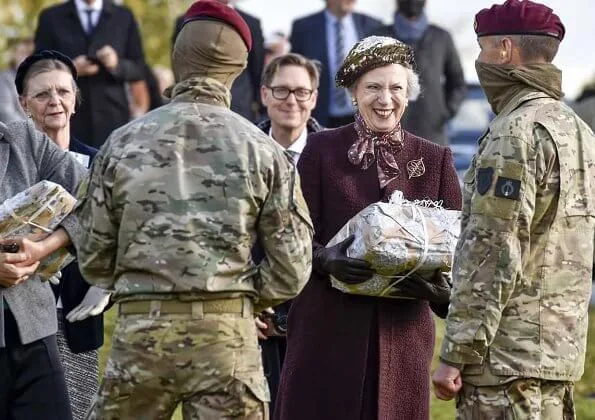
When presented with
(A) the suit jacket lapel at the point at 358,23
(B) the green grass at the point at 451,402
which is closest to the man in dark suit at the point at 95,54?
(B) the green grass at the point at 451,402

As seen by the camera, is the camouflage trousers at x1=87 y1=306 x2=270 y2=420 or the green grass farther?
the green grass

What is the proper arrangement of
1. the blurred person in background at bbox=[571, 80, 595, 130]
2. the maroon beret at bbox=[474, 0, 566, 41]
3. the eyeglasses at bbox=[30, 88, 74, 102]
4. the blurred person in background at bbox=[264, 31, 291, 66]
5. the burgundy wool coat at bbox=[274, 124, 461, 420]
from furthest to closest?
the blurred person in background at bbox=[264, 31, 291, 66] < the blurred person in background at bbox=[571, 80, 595, 130] < the eyeglasses at bbox=[30, 88, 74, 102] < the burgundy wool coat at bbox=[274, 124, 461, 420] < the maroon beret at bbox=[474, 0, 566, 41]

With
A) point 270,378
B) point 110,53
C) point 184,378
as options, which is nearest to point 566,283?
point 184,378

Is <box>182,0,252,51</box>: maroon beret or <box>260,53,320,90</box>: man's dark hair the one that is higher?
<box>182,0,252,51</box>: maroon beret

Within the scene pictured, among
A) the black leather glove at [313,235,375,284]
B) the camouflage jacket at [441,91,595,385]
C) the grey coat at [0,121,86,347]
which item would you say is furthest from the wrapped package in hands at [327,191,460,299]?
the grey coat at [0,121,86,347]

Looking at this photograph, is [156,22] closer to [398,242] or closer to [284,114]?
[284,114]

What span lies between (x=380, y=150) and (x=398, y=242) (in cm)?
65

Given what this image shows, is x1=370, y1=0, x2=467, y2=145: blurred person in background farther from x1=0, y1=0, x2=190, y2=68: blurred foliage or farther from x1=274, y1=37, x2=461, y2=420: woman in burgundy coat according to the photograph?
x1=0, y1=0, x2=190, y2=68: blurred foliage

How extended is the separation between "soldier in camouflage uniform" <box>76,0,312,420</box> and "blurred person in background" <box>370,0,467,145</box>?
756cm

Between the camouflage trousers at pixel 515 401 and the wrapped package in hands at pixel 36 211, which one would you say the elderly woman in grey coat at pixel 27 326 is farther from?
the camouflage trousers at pixel 515 401

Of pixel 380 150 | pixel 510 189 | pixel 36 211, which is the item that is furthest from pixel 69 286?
pixel 510 189

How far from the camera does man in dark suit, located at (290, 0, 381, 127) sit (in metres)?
13.1

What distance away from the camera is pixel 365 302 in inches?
283

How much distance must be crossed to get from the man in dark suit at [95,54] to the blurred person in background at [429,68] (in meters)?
2.19
